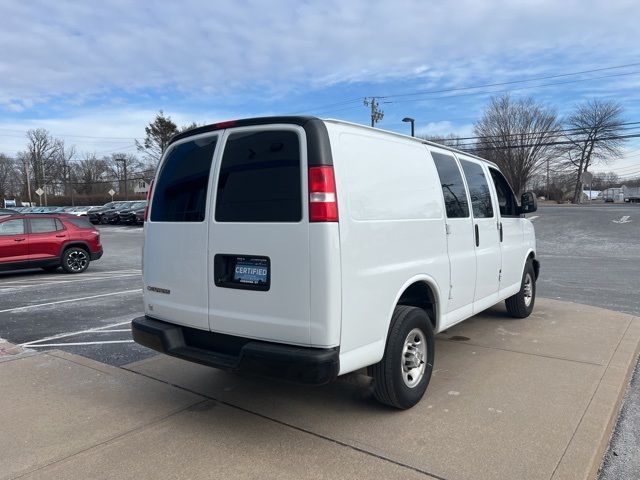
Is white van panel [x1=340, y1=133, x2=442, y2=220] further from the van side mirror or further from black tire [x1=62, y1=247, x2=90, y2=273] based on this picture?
black tire [x1=62, y1=247, x2=90, y2=273]

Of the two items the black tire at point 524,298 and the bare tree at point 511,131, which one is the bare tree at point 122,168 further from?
the black tire at point 524,298

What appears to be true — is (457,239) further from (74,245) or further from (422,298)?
(74,245)

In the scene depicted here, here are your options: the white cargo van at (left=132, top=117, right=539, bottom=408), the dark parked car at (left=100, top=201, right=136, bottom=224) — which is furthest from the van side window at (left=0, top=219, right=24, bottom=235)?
the dark parked car at (left=100, top=201, right=136, bottom=224)

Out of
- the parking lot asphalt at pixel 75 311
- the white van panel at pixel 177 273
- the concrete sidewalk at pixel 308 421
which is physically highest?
the white van panel at pixel 177 273

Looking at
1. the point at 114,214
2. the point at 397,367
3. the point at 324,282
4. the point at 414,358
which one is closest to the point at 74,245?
the point at 414,358

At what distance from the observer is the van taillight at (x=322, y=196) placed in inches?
124

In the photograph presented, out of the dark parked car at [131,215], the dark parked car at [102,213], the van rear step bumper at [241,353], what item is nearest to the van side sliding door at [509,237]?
the van rear step bumper at [241,353]

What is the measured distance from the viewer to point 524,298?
6.74m

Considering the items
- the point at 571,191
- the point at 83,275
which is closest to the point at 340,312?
the point at 83,275

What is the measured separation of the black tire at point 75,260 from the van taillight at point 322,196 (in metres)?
11.6

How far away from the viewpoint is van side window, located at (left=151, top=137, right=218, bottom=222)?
377cm

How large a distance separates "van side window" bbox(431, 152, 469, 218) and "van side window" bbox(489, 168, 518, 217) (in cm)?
122

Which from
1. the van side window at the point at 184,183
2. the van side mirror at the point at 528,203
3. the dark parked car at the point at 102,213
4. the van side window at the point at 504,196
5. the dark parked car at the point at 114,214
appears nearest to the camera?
the van side window at the point at 184,183

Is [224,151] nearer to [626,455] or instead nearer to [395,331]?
[395,331]
